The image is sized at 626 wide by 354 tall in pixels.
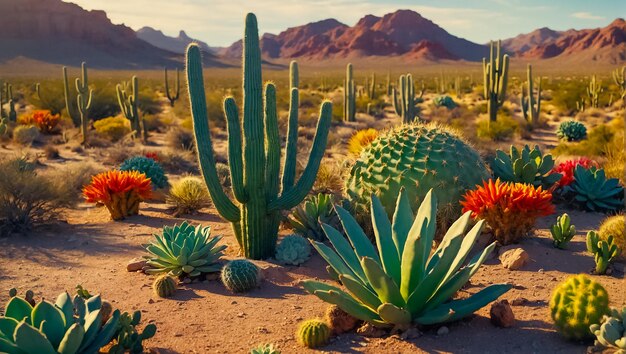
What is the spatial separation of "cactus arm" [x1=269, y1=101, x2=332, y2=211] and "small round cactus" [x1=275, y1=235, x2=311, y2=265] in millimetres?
379

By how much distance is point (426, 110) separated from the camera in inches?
1035

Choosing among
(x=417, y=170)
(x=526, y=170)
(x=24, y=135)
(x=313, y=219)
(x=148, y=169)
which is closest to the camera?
(x=417, y=170)

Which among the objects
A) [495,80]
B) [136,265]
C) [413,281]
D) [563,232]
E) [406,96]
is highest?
[495,80]

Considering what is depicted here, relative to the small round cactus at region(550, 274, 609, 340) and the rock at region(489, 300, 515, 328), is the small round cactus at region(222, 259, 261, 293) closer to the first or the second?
the rock at region(489, 300, 515, 328)

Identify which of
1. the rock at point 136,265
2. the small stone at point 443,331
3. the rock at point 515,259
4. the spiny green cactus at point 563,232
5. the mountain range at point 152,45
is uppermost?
the mountain range at point 152,45

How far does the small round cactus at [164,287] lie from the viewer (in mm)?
5594

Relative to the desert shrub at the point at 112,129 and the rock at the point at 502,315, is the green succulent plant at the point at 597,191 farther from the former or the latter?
the desert shrub at the point at 112,129

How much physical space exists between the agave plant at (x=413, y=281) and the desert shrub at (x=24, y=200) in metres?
5.00

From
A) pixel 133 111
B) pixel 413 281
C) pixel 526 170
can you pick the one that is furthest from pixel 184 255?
pixel 133 111

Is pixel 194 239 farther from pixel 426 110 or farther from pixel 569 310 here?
pixel 426 110

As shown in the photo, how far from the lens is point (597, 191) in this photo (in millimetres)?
8117

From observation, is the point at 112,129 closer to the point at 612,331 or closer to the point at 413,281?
the point at 413,281

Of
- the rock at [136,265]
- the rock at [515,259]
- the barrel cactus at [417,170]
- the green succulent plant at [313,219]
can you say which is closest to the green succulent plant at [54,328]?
the rock at [136,265]

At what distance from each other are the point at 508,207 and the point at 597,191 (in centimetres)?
268
